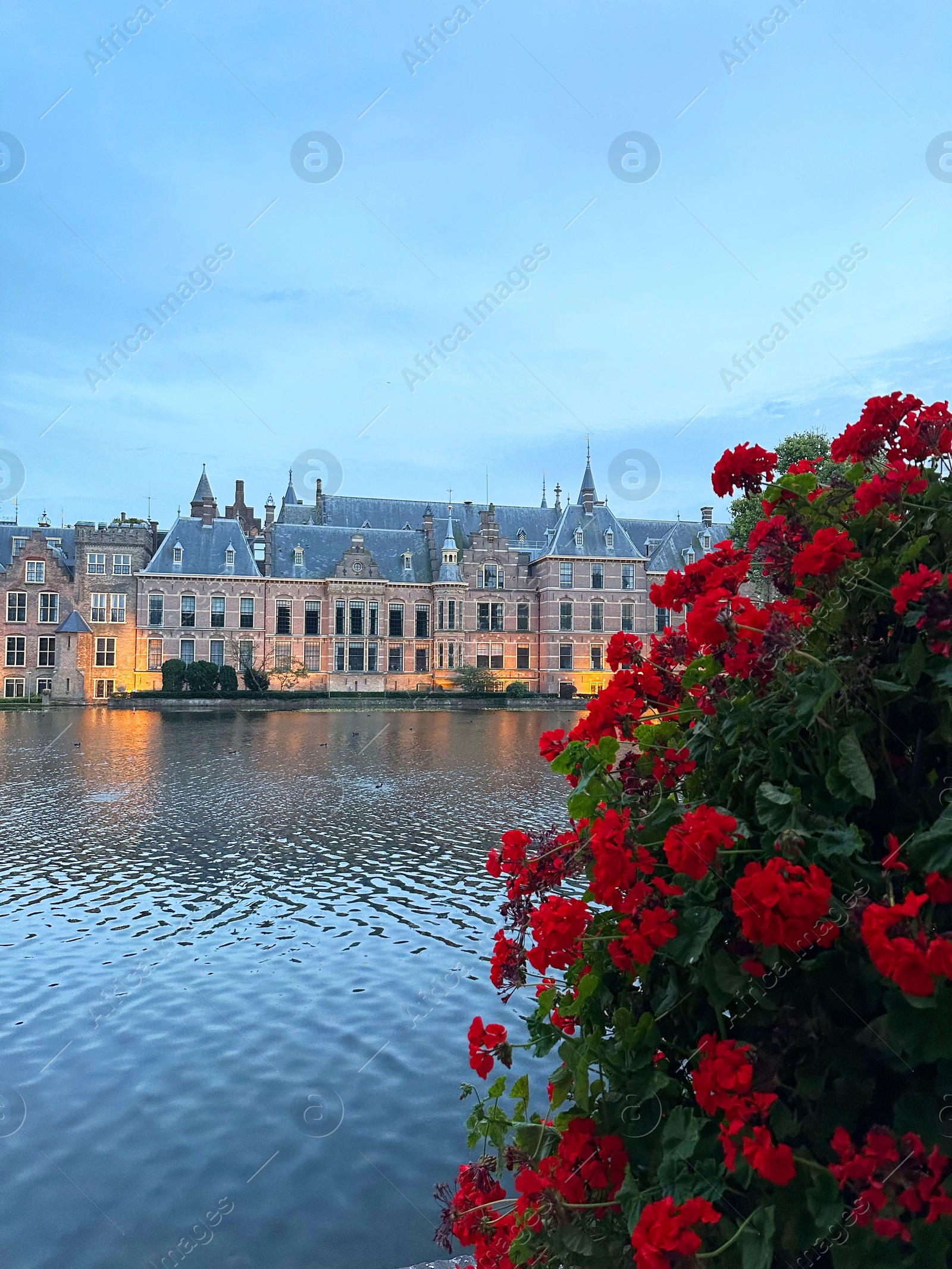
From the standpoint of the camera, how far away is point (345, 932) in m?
9.41

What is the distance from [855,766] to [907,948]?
1.78ft

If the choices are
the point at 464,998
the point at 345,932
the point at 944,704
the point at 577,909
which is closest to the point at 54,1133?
the point at 464,998

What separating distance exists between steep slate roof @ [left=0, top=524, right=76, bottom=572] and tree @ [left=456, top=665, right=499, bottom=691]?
2595 cm

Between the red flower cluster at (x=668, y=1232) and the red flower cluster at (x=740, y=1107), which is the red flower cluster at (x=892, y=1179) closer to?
the red flower cluster at (x=740, y=1107)

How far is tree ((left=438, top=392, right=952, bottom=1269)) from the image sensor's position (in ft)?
6.70

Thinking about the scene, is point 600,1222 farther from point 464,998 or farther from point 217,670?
point 217,670

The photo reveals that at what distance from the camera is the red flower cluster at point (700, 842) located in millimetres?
2213

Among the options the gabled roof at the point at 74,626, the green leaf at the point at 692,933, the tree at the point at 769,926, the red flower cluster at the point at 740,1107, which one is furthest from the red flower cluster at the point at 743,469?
the gabled roof at the point at 74,626

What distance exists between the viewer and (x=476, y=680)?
190 feet

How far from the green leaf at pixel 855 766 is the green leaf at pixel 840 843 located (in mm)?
97

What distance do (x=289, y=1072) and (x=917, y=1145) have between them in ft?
17.6

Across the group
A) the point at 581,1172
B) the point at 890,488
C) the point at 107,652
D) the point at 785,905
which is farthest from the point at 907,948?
the point at 107,652

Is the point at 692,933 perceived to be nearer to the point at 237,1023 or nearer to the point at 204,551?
the point at 237,1023

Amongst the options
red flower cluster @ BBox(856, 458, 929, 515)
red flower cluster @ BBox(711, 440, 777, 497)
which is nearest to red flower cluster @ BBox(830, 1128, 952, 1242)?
red flower cluster @ BBox(856, 458, 929, 515)
